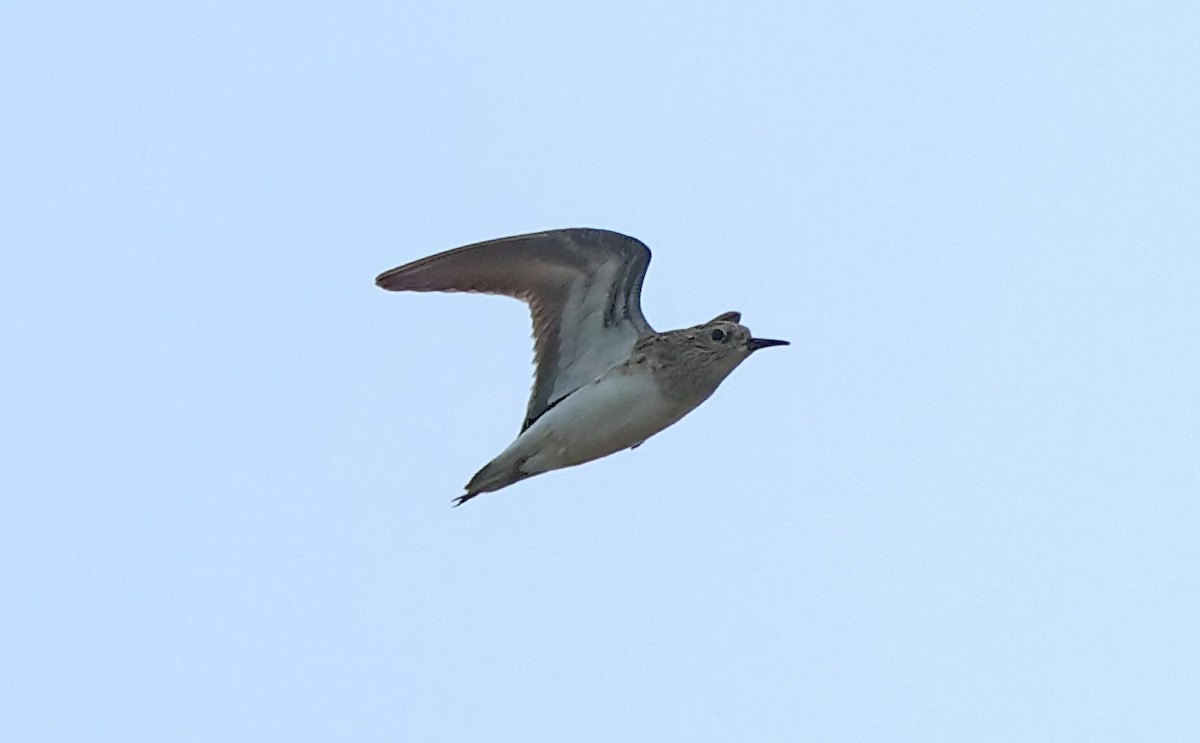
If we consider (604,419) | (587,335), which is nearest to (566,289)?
(587,335)

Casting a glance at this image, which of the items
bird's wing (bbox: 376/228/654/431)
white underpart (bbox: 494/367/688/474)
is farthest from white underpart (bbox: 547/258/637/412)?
white underpart (bbox: 494/367/688/474)

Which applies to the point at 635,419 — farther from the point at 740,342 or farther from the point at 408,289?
the point at 408,289

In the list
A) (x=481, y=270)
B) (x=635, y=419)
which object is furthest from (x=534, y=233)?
(x=635, y=419)

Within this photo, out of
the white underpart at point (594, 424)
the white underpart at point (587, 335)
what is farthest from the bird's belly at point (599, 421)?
the white underpart at point (587, 335)

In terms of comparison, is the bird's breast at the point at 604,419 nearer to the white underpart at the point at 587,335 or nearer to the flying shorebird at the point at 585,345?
the flying shorebird at the point at 585,345

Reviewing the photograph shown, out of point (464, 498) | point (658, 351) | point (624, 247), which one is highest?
point (624, 247)

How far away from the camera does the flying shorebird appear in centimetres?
1249

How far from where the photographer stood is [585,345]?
13234mm

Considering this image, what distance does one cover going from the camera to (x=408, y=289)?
12.6 m

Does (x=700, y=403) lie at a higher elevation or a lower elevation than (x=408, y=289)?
lower

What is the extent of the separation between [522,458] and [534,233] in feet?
5.61

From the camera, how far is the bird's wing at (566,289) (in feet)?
41.8

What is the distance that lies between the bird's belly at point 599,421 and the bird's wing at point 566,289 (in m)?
0.47

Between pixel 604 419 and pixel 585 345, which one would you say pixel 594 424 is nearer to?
pixel 604 419
